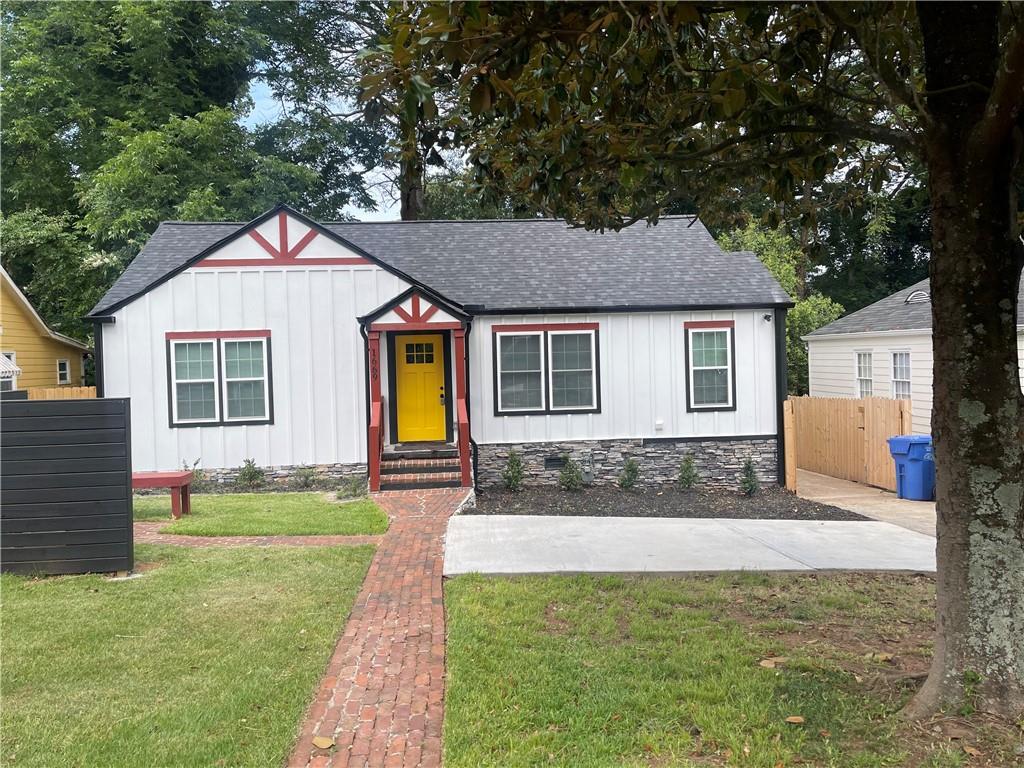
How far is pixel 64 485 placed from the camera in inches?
267

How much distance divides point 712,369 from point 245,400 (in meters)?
8.56

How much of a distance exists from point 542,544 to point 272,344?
708cm

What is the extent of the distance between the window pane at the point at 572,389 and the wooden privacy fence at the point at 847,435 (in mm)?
3637

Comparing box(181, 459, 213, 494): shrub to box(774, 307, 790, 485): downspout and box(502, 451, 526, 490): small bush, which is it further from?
box(774, 307, 790, 485): downspout

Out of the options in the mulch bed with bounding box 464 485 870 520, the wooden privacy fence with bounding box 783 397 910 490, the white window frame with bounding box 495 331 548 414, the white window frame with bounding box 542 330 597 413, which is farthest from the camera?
the white window frame with bounding box 542 330 597 413

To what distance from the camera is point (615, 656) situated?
4.92m

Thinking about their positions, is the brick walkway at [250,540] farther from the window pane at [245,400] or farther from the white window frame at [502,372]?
the white window frame at [502,372]

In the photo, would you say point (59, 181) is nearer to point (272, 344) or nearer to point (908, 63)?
point (272, 344)

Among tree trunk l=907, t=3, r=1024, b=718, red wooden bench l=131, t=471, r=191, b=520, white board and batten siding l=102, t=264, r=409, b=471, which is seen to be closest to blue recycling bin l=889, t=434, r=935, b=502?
white board and batten siding l=102, t=264, r=409, b=471

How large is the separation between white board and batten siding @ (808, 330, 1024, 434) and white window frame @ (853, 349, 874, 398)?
24mm

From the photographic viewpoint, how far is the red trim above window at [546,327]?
44.7 feet

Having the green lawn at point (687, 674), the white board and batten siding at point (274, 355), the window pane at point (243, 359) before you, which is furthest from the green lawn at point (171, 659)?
the window pane at point (243, 359)

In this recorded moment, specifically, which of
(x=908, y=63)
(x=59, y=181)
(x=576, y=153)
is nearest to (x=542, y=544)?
(x=576, y=153)

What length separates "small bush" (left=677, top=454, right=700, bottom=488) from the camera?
523 inches
